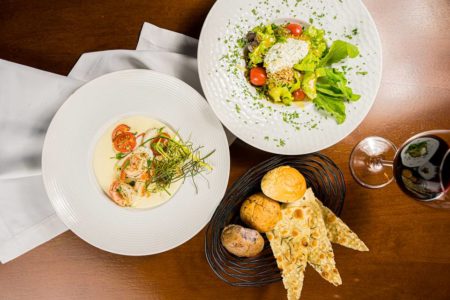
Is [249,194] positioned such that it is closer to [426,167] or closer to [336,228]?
[336,228]

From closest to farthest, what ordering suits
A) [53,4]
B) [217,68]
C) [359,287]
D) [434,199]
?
1. [434,199]
2. [217,68]
3. [53,4]
4. [359,287]

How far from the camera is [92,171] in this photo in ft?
4.68

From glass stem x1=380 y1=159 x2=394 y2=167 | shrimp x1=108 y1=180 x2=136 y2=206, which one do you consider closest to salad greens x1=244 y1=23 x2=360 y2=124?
glass stem x1=380 y1=159 x2=394 y2=167

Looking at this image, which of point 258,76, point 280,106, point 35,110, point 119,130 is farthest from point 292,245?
point 35,110

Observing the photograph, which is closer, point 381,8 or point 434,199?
point 434,199

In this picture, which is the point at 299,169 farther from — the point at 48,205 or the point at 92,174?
the point at 48,205

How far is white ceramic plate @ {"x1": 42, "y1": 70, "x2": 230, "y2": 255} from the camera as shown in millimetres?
1370

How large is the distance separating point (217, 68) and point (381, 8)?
0.64 metres

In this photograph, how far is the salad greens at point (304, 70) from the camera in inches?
55.6

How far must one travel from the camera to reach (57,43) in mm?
1489

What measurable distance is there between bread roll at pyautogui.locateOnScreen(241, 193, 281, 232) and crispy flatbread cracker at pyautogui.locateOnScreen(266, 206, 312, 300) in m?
0.03

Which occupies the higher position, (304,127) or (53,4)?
(53,4)

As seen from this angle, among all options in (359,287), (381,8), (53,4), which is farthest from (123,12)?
(359,287)

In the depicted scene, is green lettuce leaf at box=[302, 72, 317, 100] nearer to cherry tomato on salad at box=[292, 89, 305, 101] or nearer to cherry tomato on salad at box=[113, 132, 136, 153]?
cherry tomato on salad at box=[292, 89, 305, 101]
